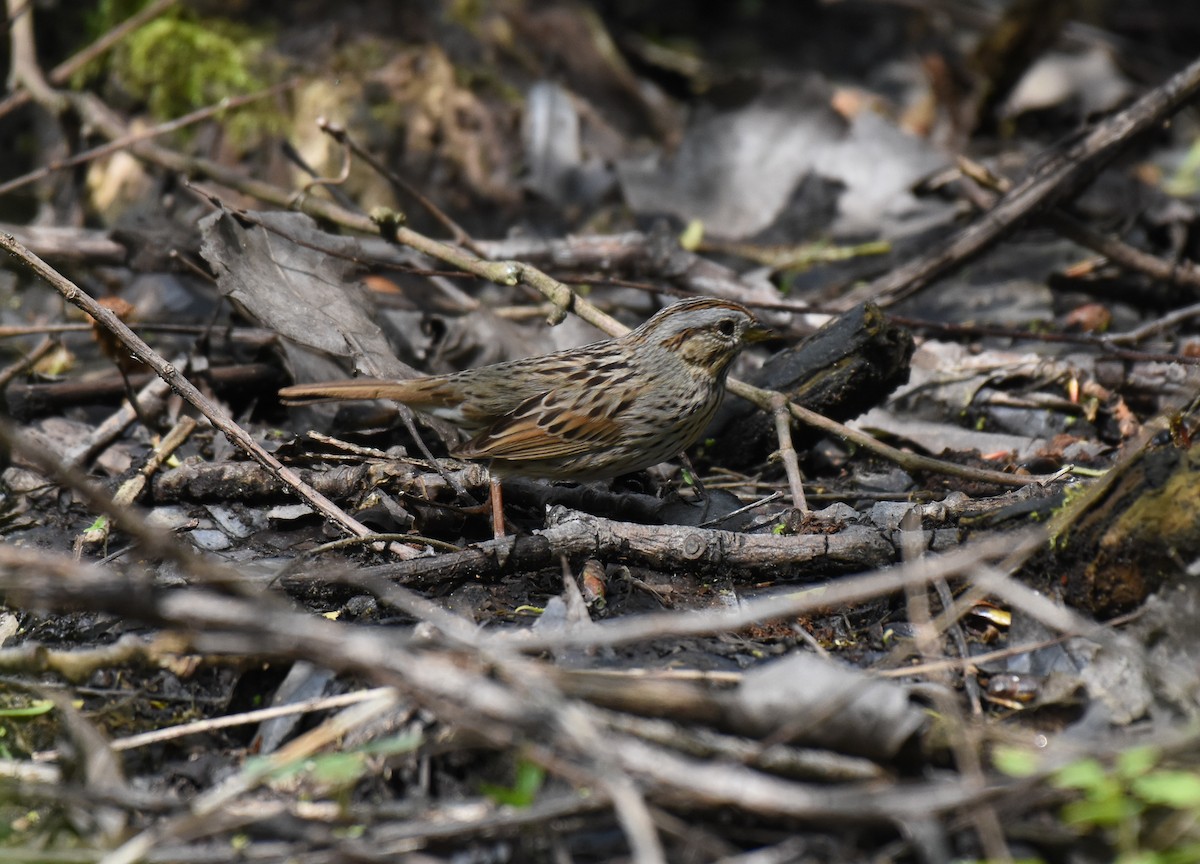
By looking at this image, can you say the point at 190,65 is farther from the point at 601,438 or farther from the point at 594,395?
the point at 601,438

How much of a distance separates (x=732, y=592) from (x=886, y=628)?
46cm

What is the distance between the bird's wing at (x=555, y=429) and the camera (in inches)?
176

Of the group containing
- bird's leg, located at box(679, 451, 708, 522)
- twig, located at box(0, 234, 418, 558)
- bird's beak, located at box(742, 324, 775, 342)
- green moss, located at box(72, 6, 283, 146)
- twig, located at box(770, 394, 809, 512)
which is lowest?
bird's leg, located at box(679, 451, 708, 522)

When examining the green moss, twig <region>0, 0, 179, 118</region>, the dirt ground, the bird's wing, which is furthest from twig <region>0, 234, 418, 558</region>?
the green moss

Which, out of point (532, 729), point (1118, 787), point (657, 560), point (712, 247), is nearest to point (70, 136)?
point (712, 247)

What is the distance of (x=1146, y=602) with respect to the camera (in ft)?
9.97

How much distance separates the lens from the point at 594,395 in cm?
475

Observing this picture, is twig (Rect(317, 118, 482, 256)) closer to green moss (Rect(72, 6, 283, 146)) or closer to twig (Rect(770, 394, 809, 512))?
green moss (Rect(72, 6, 283, 146))

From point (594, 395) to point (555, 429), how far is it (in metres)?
0.27

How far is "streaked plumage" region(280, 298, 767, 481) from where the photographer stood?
14.8 ft

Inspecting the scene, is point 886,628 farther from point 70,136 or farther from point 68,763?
point 70,136

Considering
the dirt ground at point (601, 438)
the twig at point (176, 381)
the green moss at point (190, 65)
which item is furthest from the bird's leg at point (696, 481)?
the green moss at point (190, 65)

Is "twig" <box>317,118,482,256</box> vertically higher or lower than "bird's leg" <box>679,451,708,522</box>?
higher

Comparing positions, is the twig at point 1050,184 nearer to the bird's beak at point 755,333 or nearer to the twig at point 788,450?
the bird's beak at point 755,333
